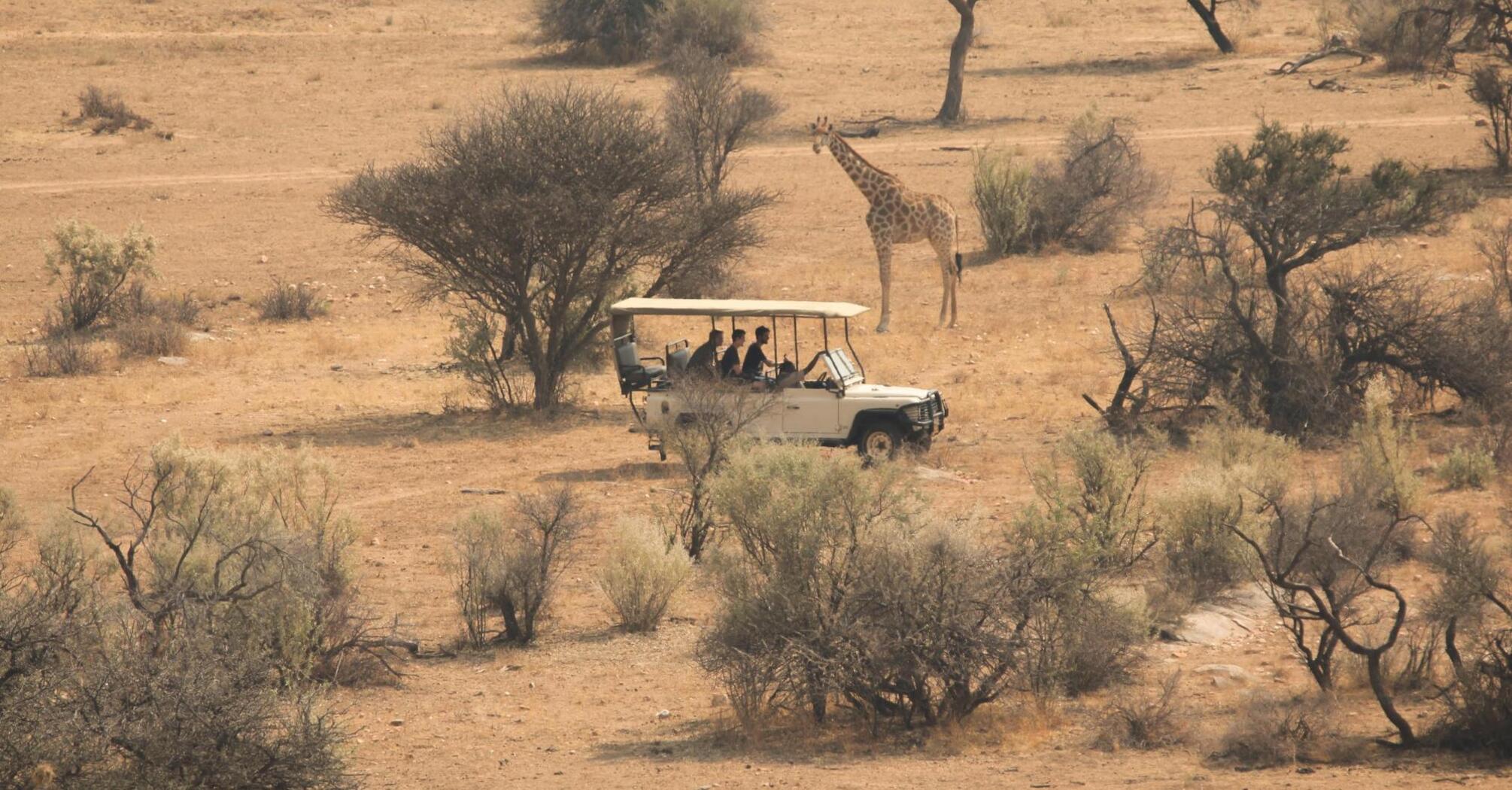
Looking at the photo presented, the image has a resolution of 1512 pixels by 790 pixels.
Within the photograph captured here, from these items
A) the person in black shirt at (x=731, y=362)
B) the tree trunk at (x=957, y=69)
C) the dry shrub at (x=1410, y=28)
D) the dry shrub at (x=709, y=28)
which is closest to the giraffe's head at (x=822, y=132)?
the person in black shirt at (x=731, y=362)

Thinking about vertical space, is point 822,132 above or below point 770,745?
above

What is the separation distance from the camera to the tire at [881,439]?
1584 centimetres

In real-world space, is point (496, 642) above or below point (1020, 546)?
below

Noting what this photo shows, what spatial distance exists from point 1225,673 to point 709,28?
128ft

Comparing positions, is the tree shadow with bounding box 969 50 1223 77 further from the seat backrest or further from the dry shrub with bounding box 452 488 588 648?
the dry shrub with bounding box 452 488 588 648

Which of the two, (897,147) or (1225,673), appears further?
(897,147)

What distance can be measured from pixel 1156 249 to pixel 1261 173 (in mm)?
1890

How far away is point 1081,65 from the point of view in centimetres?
4738

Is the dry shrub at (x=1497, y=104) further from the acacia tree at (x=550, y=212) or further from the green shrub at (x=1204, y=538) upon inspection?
the green shrub at (x=1204, y=538)

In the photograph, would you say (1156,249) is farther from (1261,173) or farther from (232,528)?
(232,528)

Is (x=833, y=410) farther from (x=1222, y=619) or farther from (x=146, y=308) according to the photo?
(x=146, y=308)

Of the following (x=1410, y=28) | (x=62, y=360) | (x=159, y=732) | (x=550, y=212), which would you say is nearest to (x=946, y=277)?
(x=550, y=212)

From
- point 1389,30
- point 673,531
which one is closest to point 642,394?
point 673,531

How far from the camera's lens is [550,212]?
18891 millimetres
